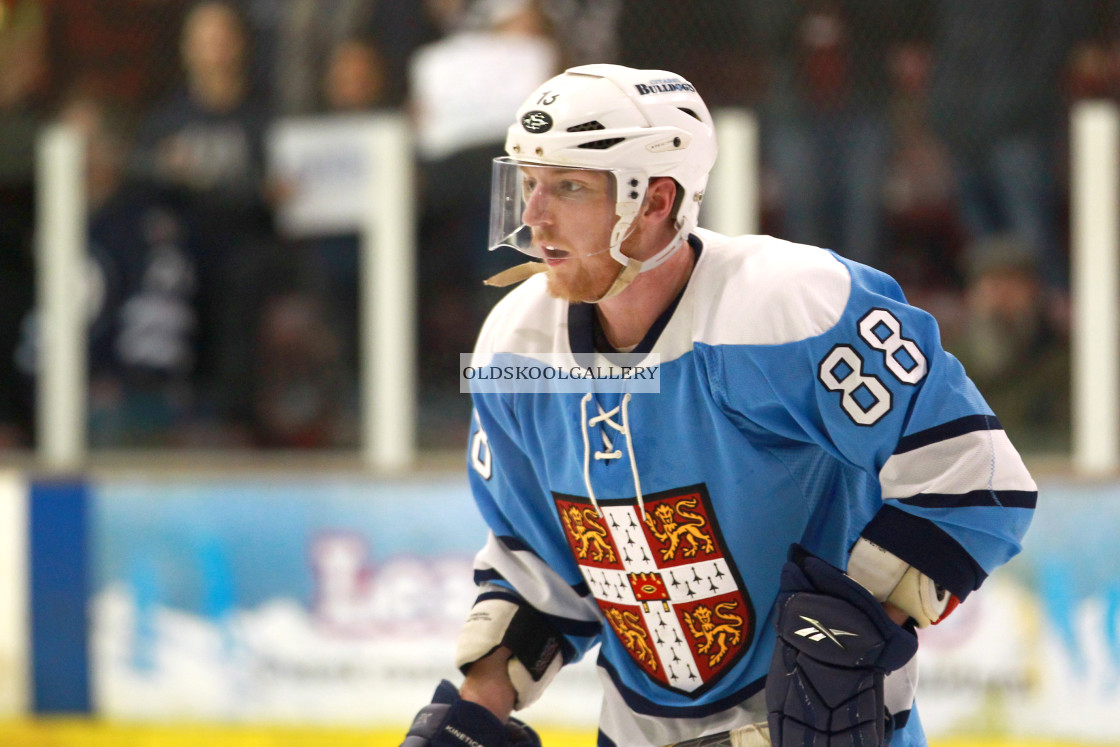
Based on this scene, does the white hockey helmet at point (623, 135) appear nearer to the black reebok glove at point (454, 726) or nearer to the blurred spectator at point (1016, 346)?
the black reebok glove at point (454, 726)

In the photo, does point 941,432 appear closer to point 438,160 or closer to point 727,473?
point 727,473

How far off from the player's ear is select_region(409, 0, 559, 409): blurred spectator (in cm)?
247

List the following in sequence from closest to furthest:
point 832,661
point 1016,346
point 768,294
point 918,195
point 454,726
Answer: point 832,661
point 768,294
point 454,726
point 1016,346
point 918,195

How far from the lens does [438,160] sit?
442 centimetres

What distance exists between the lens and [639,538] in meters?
1.92

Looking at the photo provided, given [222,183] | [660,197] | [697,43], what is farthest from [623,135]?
[222,183]

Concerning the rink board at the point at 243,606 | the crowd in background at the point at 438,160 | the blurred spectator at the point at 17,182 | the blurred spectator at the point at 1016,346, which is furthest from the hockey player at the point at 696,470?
the blurred spectator at the point at 17,182

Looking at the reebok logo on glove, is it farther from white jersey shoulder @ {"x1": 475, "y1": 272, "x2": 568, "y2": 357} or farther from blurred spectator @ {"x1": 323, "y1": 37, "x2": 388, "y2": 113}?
blurred spectator @ {"x1": 323, "y1": 37, "x2": 388, "y2": 113}

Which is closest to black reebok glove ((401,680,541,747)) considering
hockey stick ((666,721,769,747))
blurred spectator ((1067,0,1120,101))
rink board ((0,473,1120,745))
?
hockey stick ((666,721,769,747))

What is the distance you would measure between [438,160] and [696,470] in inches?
109

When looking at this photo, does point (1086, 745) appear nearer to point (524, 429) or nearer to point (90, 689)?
point (524, 429)

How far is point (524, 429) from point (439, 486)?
2158mm

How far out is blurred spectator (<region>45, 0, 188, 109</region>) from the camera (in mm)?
4820

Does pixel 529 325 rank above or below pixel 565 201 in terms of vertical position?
below
